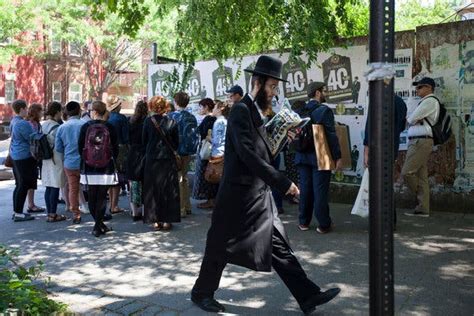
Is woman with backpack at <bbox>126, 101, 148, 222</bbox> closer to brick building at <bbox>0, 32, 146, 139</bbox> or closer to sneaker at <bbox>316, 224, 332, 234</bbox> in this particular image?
sneaker at <bbox>316, 224, 332, 234</bbox>

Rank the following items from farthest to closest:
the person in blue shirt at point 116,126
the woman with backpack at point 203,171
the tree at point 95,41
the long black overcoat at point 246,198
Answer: the tree at point 95,41 < the woman with backpack at point 203,171 < the person in blue shirt at point 116,126 < the long black overcoat at point 246,198

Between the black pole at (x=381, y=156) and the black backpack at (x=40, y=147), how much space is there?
667cm

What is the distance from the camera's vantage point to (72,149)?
7977 millimetres

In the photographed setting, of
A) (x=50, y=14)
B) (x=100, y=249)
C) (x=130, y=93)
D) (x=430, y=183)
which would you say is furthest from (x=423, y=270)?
(x=130, y=93)

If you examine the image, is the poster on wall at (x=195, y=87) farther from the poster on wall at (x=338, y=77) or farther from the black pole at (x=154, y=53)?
the poster on wall at (x=338, y=77)

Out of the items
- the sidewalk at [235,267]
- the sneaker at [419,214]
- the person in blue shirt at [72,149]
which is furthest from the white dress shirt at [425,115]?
the person in blue shirt at [72,149]

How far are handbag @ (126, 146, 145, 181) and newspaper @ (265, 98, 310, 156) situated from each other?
12.3 ft

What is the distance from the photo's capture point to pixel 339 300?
184 inches

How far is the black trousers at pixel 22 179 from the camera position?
830cm

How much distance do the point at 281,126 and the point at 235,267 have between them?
1994mm

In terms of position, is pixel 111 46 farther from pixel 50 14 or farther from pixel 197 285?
pixel 197 285

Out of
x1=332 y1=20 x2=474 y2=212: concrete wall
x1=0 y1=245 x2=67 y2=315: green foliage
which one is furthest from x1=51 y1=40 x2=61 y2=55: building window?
x1=0 y1=245 x2=67 y2=315: green foliage

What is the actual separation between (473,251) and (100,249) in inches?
171

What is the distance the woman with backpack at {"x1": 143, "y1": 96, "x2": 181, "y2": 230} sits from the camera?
292 inches
